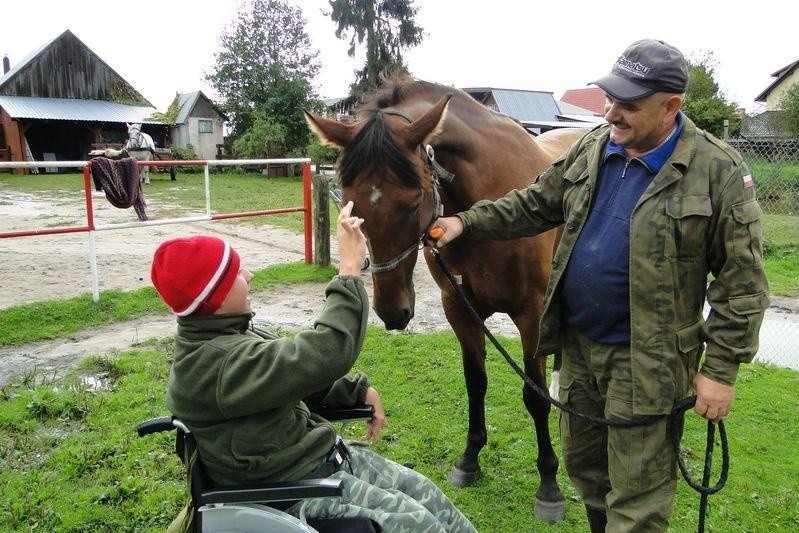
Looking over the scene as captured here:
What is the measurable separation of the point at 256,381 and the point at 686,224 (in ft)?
4.51

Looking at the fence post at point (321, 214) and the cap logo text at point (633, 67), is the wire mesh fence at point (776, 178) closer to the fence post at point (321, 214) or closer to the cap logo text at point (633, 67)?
the fence post at point (321, 214)

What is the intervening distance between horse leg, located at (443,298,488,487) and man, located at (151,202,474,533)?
5.13 feet

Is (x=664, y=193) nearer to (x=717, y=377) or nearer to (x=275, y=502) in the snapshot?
(x=717, y=377)

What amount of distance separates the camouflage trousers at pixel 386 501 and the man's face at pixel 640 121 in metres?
1.33

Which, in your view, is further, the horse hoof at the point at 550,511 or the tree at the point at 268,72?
the tree at the point at 268,72

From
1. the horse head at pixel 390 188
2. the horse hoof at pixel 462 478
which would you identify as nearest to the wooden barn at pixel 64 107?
the horse hoof at pixel 462 478

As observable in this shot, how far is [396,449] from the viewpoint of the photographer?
3.45m

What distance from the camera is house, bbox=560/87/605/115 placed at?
51.6 m

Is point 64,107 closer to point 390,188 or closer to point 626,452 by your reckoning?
point 390,188

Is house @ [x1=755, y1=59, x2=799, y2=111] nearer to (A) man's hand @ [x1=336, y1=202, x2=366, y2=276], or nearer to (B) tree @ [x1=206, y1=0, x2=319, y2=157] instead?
(B) tree @ [x1=206, y1=0, x2=319, y2=157]

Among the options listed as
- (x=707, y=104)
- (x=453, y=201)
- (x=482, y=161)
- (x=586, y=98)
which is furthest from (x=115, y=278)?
(x=586, y=98)

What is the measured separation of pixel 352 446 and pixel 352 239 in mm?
764

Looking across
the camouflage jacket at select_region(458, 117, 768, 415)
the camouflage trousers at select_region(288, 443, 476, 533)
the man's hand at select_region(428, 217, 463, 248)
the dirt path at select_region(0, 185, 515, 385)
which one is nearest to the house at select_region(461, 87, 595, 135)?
the dirt path at select_region(0, 185, 515, 385)

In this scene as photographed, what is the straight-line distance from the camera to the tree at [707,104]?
2312 centimetres
